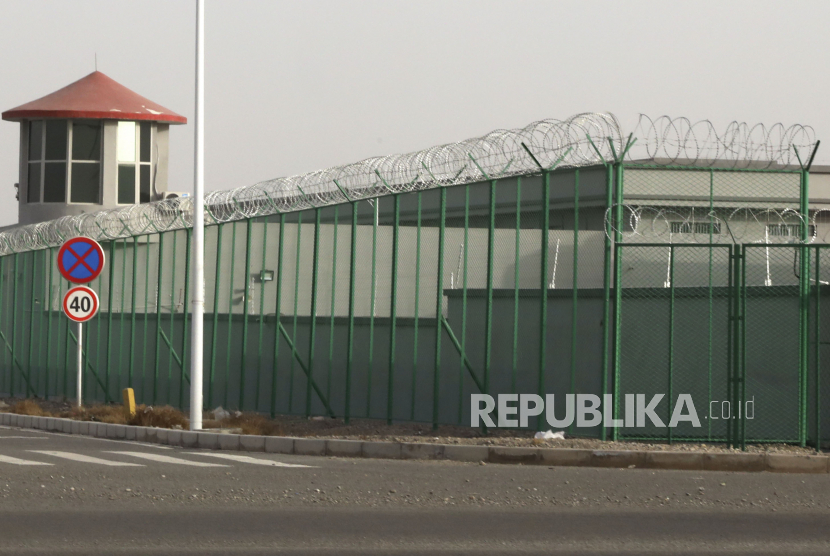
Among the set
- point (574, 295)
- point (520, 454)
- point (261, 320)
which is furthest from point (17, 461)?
point (261, 320)

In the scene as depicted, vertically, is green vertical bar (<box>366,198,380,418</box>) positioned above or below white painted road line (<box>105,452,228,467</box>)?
above

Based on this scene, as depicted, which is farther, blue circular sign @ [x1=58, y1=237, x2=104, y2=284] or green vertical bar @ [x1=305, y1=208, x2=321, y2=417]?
blue circular sign @ [x1=58, y1=237, x2=104, y2=284]

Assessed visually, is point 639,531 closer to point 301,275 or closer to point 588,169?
point 588,169

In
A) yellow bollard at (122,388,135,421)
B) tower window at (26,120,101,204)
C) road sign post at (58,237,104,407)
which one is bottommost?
yellow bollard at (122,388,135,421)

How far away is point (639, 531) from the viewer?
26.7 ft

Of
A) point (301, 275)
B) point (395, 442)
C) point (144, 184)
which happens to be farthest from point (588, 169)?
point (144, 184)

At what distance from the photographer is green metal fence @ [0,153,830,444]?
13.3 meters


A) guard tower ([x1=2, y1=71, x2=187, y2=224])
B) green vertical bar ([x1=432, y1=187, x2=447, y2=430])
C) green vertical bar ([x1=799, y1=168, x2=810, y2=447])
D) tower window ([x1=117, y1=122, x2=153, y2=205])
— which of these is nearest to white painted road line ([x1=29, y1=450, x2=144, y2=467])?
green vertical bar ([x1=432, y1=187, x2=447, y2=430])

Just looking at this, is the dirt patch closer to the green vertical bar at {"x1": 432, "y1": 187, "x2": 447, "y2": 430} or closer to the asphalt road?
the green vertical bar at {"x1": 432, "y1": 187, "x2": 447, "y2": 430}

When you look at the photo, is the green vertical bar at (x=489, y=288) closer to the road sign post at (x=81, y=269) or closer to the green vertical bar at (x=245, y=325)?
the green vertical bar at (x=245, y=325)

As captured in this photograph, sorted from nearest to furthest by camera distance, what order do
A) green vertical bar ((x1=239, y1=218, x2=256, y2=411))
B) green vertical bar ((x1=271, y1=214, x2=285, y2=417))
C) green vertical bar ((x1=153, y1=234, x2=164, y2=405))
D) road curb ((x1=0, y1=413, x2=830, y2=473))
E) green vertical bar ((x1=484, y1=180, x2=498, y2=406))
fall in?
road curb ((x1=0, y1=413, x2=830, y2=473)) < green vertical bar ((x1=484, y1=180, x2=498, y2=406)) < green vertical bar ((x1=271, y1=214, x2=285, y2=417)) < green vertical bar ((x1=239, y1=218, x2=256, y2=411)) < green vertical bar ((x1=153, y1=234, x2=164, y2=405))

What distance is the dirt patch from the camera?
13.0m

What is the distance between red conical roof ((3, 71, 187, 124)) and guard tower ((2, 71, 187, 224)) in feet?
0.09

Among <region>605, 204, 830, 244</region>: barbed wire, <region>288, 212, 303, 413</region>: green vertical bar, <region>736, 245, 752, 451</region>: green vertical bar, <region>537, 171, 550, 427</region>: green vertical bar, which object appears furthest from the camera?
<region>288, 212, 303, 413</region>: green vertical bar
